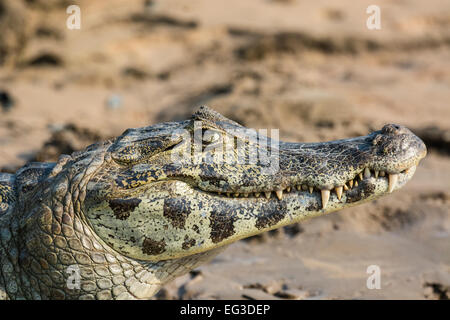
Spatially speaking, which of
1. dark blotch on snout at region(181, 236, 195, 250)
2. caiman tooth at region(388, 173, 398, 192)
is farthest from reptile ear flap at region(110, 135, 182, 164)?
caiman tooth at region(388, 173, 398, 192)

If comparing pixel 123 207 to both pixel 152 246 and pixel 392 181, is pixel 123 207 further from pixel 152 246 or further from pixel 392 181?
pixel 392 181

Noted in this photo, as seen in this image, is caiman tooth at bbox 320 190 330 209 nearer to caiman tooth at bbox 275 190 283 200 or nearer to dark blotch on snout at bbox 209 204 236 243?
caiman tooth at bbox 275 190 283 200

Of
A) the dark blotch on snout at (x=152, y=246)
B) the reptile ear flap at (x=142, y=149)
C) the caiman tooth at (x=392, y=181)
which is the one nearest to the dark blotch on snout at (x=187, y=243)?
the dark blotch on snout at (x=152, y=246)

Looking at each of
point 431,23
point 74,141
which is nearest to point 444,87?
point 431,23

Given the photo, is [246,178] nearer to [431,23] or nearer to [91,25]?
[91,25]

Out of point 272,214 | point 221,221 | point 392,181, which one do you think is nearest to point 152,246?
point 221,221

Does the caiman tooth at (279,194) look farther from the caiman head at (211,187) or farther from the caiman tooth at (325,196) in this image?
the caiman tooth at (325,196)

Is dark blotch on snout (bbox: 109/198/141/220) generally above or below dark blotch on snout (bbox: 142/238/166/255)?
above
